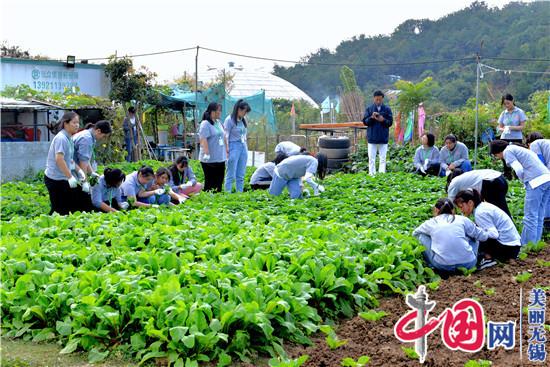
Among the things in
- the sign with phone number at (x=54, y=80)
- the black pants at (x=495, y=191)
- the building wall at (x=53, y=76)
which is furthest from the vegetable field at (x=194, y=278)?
the sign with phone number at (x=54, y=80)

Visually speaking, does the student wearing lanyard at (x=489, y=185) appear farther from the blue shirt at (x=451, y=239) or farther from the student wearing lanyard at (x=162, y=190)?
the student wearing lanyard at (x=162, y=190)

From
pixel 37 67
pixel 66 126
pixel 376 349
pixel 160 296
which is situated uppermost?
pixel 37 67

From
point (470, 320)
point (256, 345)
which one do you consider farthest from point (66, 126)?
point (470, 320)

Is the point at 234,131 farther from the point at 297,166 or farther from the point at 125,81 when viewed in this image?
the point at 125,81

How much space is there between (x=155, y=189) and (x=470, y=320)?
6.57 metres

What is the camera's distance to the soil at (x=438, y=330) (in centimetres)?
448

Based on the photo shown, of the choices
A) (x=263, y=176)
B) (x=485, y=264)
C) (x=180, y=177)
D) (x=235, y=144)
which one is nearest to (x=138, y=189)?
(x=180, y=177)

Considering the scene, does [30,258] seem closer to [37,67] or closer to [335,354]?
[335,354]

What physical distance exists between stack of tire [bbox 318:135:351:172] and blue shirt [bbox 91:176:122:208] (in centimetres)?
837

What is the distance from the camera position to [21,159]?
1423 cm

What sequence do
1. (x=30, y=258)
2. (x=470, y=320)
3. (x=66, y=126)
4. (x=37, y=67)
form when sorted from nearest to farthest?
(x=470, y=320), (x=30, y=258), (x=66, y=126), (x=37, y=67)

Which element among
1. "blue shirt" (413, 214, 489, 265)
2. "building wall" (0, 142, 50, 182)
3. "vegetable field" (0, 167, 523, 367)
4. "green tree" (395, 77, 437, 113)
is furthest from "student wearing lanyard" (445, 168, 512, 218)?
"green tree" (395, 77, 437, 113)

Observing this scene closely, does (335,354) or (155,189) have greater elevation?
(155,189)

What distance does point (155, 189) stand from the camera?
9750 millimetres
